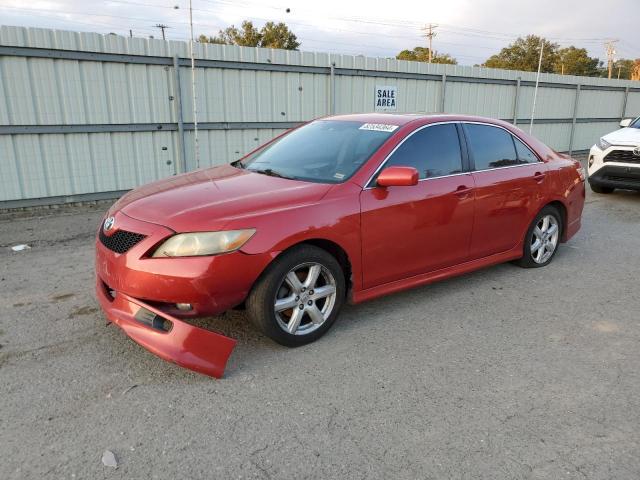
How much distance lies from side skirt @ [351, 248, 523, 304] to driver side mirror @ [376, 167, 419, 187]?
805 millimetres

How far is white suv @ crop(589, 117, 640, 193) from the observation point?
8898 mm

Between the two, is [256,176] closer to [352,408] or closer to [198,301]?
[198,301]

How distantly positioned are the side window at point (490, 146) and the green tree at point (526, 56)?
70010 mm

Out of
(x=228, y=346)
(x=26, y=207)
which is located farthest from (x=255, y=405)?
(x=26, y=207)

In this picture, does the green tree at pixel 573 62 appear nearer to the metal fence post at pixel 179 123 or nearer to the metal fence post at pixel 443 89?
the metal fence post at pixel 443 89

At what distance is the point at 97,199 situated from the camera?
8.16 metres

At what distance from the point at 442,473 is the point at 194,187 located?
2527 millimetres

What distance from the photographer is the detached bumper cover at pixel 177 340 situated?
119 inches

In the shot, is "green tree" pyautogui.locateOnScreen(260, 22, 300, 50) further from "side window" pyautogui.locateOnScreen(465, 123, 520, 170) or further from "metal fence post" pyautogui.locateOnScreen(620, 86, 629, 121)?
"side window" pyautogui.locateOnScreen(465, 123, 520, 170)

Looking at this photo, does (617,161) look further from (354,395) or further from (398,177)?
(354,395)

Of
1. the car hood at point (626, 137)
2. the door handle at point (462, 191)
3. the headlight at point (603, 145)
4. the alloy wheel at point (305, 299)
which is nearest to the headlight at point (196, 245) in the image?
the alloy wheel at point (305, 299)

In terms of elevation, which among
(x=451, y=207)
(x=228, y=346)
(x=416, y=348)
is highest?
(x=451, y=207)

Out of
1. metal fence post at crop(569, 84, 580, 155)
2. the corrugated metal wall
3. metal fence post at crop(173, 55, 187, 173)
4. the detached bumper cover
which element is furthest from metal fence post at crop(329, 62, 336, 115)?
metal fence post at crop(569, 84, 580, 155)

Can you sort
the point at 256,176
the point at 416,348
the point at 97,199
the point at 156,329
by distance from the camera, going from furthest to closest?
1. the point at 97,199
2. the point at 256,176
3. the point at 416,348
4. the point at 156,329
